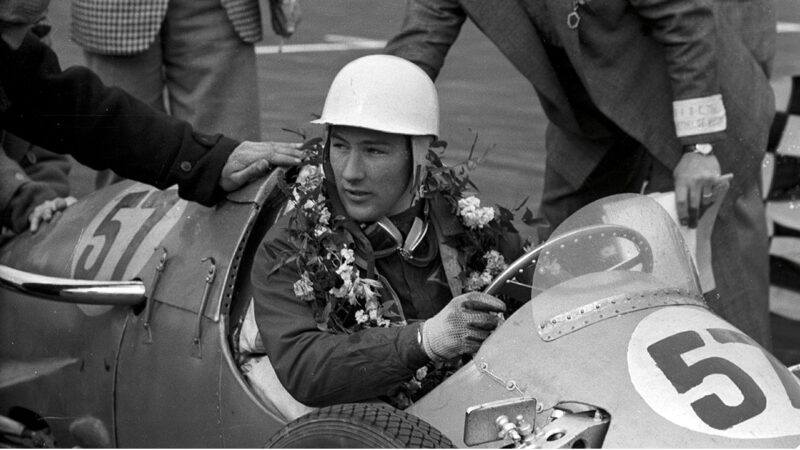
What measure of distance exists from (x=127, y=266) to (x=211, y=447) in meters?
0.73

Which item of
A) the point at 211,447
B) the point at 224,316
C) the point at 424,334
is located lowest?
the point at 211,447

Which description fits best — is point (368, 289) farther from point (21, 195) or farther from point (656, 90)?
point (21, 195)

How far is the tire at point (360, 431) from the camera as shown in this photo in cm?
245

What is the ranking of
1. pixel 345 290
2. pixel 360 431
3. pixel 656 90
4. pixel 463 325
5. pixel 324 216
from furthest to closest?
1. pixel 656 90
2. pixel 324 216
3. pixel 345 290
4. pixel 463 325
5. pixel 360 431

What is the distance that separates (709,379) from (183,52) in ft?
11.0

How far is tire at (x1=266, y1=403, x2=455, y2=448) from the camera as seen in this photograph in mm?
2453

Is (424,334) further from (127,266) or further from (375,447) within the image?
(127,266)

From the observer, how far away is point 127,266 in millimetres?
3875

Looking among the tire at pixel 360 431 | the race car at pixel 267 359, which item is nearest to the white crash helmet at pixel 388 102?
the race car at pixel 267 359

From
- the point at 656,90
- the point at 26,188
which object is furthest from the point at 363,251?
the point at 26,188

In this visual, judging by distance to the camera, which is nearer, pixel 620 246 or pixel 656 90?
pixel 620 246

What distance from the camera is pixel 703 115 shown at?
13.6 feet

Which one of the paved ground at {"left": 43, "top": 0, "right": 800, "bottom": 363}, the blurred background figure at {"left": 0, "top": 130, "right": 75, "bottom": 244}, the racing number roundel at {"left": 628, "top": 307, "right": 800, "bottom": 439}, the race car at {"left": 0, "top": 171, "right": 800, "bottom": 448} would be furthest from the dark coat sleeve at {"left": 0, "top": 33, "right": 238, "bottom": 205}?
the paved ground at {"left": 43, "top": 0, "right": 800, "bottom": 363}

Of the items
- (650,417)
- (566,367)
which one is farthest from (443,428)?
(650,417)
